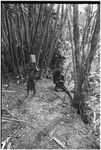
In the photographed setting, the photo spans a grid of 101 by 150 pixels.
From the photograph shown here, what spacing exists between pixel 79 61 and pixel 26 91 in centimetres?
174

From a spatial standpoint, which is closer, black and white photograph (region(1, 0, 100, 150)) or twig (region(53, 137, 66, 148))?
twig (region(53, 137, 66, 148))

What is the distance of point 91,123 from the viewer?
3.04 m

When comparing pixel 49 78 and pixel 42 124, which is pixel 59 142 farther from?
pixel 49 78

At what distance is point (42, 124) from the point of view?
9.98ft

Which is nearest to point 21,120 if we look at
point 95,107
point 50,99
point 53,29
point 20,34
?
point 50,99

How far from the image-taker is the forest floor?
8.66 feet

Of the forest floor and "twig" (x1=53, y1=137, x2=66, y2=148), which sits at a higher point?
the forest floor

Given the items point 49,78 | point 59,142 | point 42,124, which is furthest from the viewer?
point 49,78

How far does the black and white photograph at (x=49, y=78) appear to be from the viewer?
2727 millimetres

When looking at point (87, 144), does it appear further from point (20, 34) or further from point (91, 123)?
point (20, 34)

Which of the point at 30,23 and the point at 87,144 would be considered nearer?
the point at 87,144

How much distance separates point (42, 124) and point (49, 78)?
7.66 ft

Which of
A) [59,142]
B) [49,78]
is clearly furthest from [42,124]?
[49,78]

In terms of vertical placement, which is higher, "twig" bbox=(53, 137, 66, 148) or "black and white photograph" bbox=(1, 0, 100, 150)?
"black and white photograph" bbox=(1, 0, 100, 150)
